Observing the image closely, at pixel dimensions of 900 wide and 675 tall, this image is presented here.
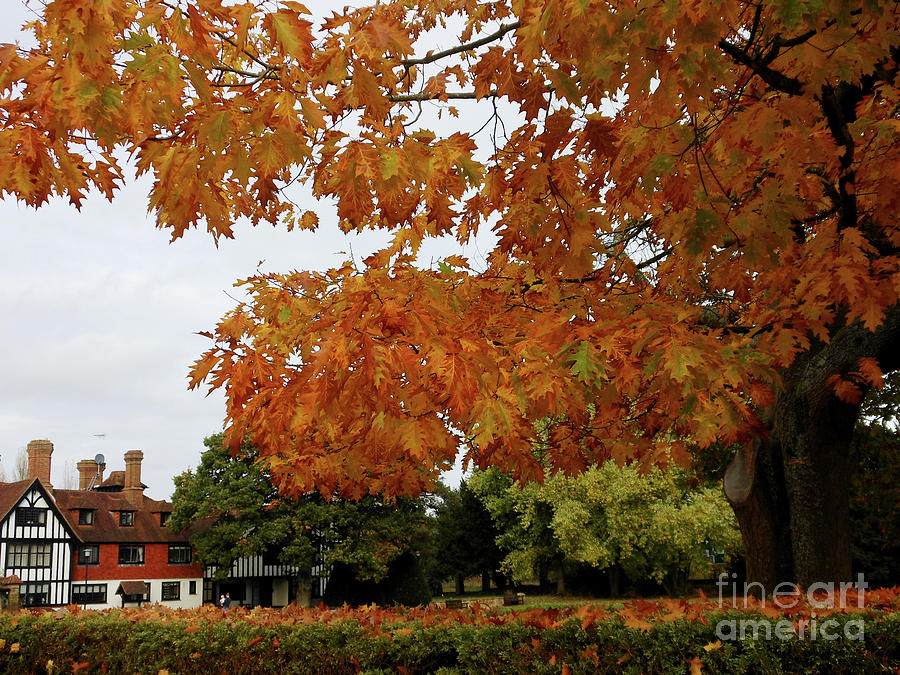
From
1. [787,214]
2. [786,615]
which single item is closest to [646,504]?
[786,615]

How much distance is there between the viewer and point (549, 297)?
5262 millimetres

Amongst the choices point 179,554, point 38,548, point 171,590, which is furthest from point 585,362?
point 179,554

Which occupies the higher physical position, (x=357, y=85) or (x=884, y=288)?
(x=357, y=85)

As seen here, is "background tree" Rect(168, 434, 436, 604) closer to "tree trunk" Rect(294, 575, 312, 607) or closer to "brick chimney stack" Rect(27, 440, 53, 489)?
"tree trunk" Rect(294, 575, 312, 607)

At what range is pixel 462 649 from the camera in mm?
6164

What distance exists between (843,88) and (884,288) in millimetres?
1490

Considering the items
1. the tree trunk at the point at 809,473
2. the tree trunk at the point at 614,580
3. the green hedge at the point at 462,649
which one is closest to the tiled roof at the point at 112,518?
Answer: the tree trunk at the point at 614,580

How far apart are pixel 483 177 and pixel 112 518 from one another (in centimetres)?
4599

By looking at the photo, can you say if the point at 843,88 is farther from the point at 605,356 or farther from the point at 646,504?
the point at 646,504

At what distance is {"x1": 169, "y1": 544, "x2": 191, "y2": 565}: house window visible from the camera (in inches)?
1714

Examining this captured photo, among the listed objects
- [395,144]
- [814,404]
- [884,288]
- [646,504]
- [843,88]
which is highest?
[843,88]

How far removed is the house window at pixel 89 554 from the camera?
132 ft

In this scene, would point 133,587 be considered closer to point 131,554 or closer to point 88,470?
point 131,554

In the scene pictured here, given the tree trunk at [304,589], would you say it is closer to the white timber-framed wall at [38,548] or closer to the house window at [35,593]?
the white timber-framed wall at [38,548]
